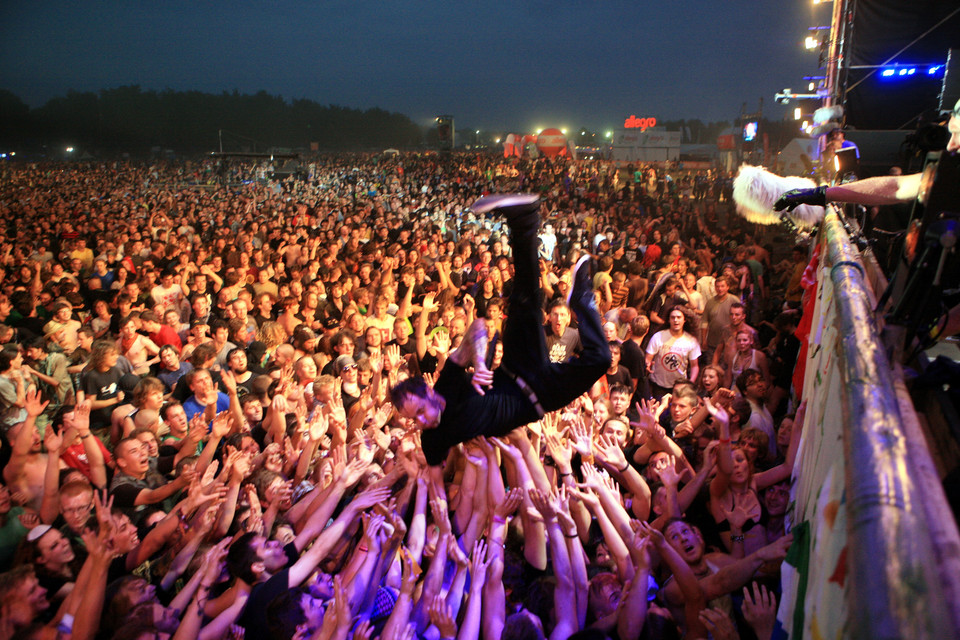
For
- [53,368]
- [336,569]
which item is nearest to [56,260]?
[53,368]

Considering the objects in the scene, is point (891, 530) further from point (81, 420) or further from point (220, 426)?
point (81, 420)

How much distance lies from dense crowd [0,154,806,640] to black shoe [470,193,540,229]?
0.78 metres

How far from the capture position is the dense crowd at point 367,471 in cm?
251

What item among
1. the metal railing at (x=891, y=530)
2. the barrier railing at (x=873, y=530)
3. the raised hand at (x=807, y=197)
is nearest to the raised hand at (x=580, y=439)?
the raised hand at (x=807, y=197)

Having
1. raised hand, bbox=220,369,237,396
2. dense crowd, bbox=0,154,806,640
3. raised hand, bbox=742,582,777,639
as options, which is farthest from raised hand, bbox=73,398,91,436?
raised hand, bbox=742,582,777,639

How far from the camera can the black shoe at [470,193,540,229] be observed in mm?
2652

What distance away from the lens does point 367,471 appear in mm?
3656

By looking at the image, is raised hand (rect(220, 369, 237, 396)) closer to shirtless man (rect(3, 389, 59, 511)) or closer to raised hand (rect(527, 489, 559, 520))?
shirtless man (rect(3, 389, 59, 511))

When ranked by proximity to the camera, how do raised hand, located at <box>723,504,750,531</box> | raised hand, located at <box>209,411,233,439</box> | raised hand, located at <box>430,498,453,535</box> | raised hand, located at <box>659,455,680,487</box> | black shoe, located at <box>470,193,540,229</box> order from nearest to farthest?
black shoe, located at <box>470,193,540,229</box>
raised hand, located at <box>430,498,453,535</box>
raised hand, located at <box>723,504,750,531</box>
raised hand, located at <box>659,455,680,487</box>
raised hand, located at <box>209,411,233,439</box>

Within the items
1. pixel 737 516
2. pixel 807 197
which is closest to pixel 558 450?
pixel 737 516

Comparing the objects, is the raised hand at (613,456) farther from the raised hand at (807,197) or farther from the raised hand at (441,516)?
the raised hand at (807,197)

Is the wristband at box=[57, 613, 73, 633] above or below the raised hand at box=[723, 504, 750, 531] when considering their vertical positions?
below

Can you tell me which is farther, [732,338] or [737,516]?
[732,338]

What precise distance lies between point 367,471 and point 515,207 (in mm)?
1965
